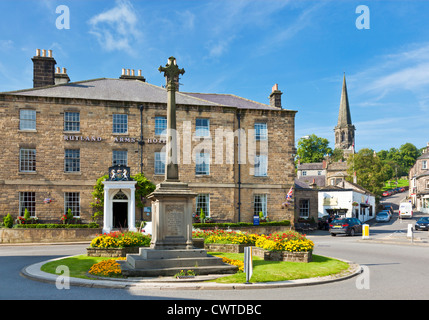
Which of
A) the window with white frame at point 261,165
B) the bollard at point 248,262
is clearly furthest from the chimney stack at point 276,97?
the bollard at point 248,262

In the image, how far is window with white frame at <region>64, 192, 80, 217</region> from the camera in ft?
97.8

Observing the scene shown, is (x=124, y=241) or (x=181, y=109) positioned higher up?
(x=181, y=109)

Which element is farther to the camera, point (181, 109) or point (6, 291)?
point (181, 109)

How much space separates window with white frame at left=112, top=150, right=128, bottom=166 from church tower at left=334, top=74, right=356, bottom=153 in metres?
115

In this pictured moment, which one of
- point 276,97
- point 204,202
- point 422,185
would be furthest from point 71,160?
point 422,185

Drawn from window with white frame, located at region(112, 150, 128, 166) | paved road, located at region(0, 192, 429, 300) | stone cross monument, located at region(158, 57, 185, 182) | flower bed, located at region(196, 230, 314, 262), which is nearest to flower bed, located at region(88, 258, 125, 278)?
paved road, located at region(0, 192, 429, 300)

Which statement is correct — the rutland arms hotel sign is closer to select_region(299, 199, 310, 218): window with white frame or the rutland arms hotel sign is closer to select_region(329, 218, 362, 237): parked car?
select_region(329, 218, 362, 237): parked car

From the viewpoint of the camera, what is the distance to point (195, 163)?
1267 inches

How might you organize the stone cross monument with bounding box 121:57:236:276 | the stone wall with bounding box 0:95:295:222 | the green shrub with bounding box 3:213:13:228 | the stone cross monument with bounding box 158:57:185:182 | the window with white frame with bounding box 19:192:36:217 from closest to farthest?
the stone cross monument with bounding box 121:57:236:276
the stone cross monument with bounding box 158:57:185:182
the green shrub with bounding box 3:213:13:228
the window with white frame with bounding box 19:192:36:217
the stone wall with bounding box 0:95:295:222

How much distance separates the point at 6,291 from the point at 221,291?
216 inches

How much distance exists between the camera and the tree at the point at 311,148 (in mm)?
99562

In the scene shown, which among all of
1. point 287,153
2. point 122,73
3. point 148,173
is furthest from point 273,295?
point 122,73

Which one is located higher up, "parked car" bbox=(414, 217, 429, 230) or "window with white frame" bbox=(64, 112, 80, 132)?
"window with white frame" bbox=(64, 112, 80, 132)

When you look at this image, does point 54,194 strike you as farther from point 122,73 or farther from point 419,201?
point 419,201
